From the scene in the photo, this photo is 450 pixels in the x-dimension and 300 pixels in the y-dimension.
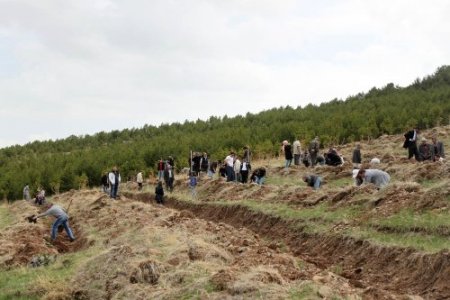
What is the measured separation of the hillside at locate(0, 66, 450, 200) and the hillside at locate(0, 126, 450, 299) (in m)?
25.9

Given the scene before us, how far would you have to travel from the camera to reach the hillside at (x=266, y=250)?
10.8 m

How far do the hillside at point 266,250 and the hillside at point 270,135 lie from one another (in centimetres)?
2594

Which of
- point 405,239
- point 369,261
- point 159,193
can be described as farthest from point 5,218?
point 405,239

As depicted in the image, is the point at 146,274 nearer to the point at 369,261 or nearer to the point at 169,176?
the point at 369,261

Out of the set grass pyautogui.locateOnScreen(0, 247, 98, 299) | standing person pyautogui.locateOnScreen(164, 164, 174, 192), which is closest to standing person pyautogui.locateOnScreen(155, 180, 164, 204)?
standing person pyautogui.locateOnScreen(164, 164, 174, 192)

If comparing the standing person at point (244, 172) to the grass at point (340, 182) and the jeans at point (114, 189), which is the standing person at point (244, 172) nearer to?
the grass at point (340, 182)

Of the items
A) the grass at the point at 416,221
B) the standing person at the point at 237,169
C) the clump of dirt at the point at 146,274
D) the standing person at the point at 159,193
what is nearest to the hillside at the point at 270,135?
the standing person at the point at 237,169

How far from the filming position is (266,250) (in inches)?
570

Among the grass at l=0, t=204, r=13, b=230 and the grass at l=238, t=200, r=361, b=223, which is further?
the grass at l=0, t=204, r=13, b=230

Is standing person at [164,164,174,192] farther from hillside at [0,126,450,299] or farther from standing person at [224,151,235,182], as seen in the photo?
hillside at [0,126,450,299]

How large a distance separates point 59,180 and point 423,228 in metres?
45.7

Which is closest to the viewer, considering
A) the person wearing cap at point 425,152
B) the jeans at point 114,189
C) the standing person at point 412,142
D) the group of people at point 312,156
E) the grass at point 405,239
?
the grass at point 405,239

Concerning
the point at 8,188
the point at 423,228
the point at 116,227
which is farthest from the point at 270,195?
the point at 8,188

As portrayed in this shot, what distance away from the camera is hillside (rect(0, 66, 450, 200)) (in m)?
50.2
